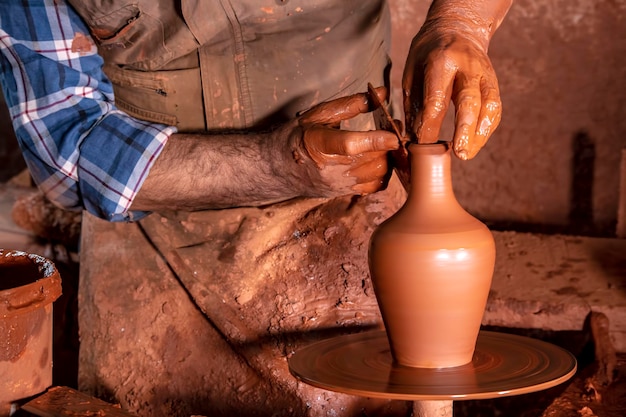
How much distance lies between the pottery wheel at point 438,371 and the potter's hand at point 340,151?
0.36 m

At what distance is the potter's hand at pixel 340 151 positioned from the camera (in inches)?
69.6

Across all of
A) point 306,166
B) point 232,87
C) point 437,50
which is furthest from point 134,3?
point 437,50

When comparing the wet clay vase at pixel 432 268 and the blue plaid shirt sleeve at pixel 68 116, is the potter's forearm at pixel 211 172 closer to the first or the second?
the blue plaid shirt sleeve at pixel 68 116

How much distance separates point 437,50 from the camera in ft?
5.76

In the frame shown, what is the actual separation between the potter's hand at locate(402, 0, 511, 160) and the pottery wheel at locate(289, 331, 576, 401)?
434mm

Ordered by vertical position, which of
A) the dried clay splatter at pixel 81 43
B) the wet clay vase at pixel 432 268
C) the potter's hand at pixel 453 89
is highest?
the dried clay splatter at pixel 81 43

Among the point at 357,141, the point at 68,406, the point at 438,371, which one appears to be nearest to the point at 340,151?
the point at 357,141

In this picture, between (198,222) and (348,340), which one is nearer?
(348,340)

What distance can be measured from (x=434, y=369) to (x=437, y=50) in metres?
0.65

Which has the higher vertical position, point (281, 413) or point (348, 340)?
point (348, 340)

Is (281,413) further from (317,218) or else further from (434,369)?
(434,369)

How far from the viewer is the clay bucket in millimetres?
1835

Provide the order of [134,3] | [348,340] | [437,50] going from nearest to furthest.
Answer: [437,50] → [348,340] → [134,3]

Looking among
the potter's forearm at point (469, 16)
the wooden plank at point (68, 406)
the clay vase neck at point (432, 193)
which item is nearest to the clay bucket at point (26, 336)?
the wooden plank at point (68, 406)
